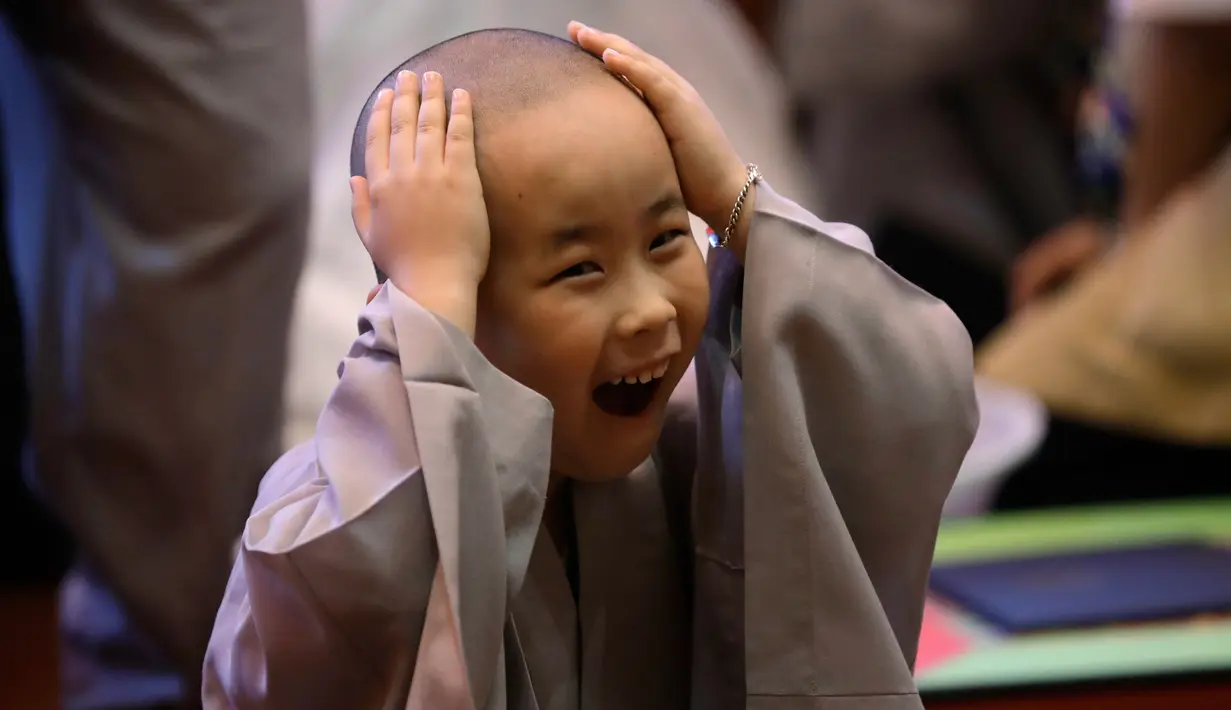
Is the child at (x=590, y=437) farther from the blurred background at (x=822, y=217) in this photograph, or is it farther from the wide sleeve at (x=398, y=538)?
the blurred background at (x=822, y=217)

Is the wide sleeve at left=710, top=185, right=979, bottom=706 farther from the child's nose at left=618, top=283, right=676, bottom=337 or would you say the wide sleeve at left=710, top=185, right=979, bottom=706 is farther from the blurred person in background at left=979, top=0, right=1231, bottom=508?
the blurred person in background at left=979, top=0, right=1231, bottom=508

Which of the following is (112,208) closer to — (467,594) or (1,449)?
(467,594)

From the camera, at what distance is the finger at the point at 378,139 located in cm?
59

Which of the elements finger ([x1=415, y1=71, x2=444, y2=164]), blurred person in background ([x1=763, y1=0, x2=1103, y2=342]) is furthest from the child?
blurred person in background ([x1=763, y1=0, x2=1103, y2=342])

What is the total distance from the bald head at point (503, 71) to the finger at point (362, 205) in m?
0.03

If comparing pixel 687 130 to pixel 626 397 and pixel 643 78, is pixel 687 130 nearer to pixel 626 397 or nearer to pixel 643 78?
pixel 643 78

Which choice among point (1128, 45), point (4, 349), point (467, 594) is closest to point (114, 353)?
Answer: point (467, 594)

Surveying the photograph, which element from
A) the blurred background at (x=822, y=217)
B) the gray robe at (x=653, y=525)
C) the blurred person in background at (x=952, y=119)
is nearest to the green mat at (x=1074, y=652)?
the blurred background at (x=822, y=217)

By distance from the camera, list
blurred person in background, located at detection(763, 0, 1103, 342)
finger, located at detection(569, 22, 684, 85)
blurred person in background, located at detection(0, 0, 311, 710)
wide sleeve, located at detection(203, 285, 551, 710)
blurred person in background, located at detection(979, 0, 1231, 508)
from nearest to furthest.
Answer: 1. wide sleeve, located at detection(203, 285, 551, 710)
2. finger, located at detection(569, 22, 684, 85)
3. blurred person in background, located at detection(0, 0, 311, 710)
4. blurred person in background, located at detection(979, 0, 1231, 508)
5. blurred person in background, located at detection(763, 0, 1103, 342)

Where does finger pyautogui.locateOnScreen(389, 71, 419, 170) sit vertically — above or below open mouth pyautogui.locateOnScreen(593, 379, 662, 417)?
above

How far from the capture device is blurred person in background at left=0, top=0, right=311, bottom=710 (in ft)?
3.27

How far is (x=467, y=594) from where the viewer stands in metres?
0.54

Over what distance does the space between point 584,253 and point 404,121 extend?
10cm

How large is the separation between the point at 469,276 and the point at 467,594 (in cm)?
14
